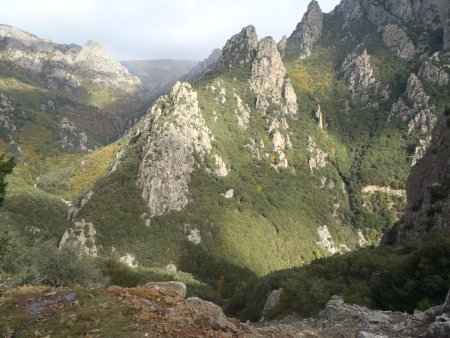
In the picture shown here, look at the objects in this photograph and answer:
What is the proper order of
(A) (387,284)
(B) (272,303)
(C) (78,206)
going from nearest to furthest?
(A) (387,284) < (B) (272,303) < (C) (78,206)

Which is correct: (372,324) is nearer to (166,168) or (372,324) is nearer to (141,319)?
(141,319)

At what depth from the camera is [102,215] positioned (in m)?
164

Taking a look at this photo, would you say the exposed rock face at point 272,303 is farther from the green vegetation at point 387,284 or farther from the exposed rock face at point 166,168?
the exposed rock face at point 166,168

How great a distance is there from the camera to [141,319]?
21.3 m

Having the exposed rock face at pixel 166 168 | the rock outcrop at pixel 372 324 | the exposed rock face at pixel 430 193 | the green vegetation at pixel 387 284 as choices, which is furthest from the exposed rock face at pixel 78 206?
the rock outcrop at pixel 372 324

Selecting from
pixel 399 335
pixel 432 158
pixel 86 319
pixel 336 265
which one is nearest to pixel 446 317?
pixel 399 335

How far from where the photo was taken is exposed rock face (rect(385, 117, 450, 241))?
63344mm

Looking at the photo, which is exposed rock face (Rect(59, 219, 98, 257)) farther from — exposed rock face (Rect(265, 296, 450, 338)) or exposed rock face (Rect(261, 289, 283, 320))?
exposed rock face (Rect(265, 296, 450, 338))

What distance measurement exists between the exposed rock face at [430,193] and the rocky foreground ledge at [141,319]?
39166 mm

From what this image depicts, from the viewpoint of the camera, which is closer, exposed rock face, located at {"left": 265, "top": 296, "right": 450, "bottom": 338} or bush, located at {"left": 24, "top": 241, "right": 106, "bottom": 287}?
exposed rock face, located at {"left": 265, "top": 296, "right": 450, "bottom": 338}

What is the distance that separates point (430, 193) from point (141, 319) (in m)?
59.5

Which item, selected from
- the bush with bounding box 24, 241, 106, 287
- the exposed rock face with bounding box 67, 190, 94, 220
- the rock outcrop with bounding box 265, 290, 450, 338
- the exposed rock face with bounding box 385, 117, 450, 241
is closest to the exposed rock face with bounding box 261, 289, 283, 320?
the rock outcrop with bounding box 265, 290, 450, 338

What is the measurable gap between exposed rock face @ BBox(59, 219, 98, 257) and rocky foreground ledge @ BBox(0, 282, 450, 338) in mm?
126706

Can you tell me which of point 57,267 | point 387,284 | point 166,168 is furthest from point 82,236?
point 387,284
